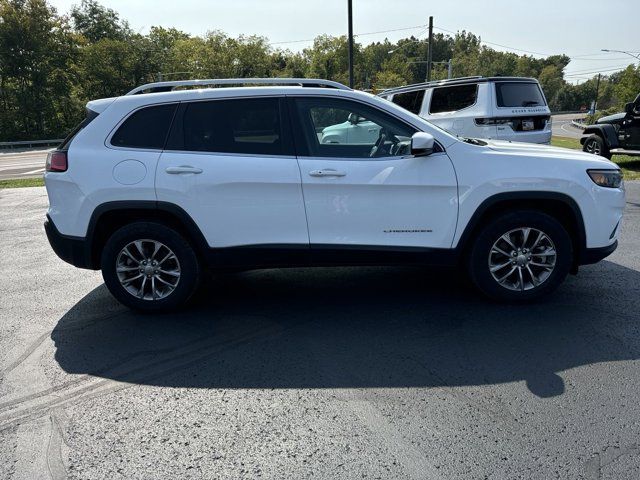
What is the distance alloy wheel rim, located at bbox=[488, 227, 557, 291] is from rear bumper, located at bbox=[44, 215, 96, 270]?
341 cm

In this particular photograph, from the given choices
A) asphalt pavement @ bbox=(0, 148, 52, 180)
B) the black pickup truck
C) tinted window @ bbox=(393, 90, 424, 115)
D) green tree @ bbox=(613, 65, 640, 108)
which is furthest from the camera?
green tree @ bbox=(613, 65, 640, 108)

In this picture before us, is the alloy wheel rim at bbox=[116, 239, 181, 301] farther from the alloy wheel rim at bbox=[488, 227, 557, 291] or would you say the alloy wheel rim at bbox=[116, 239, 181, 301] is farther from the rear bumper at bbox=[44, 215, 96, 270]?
the alloy wheel rim at bbox=[488, 227, 557, 291]

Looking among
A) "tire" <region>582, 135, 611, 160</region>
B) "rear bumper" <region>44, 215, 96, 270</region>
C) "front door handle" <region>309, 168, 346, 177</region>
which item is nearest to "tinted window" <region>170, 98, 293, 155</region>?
"front door handle" <region>309, 168, 346, 177</region>

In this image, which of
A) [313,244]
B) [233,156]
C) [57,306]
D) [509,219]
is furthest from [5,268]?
[509,219]

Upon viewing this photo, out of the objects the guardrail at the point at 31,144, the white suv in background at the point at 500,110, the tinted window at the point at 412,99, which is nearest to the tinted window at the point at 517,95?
the white suv in background at the point at 500,110

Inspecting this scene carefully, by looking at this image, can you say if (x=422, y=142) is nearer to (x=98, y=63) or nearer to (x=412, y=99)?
(x=412, y=99)

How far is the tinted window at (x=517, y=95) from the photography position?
9500 mm

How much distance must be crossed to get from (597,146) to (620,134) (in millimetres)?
619

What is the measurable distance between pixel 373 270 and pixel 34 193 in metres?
9.43

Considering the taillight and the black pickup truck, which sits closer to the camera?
the taillight

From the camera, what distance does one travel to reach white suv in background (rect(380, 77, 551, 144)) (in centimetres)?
943

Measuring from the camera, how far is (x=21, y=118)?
47.5 metres

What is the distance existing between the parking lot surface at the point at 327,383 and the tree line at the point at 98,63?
24.5m

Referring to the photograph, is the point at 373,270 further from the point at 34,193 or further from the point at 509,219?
the point at 34,193
